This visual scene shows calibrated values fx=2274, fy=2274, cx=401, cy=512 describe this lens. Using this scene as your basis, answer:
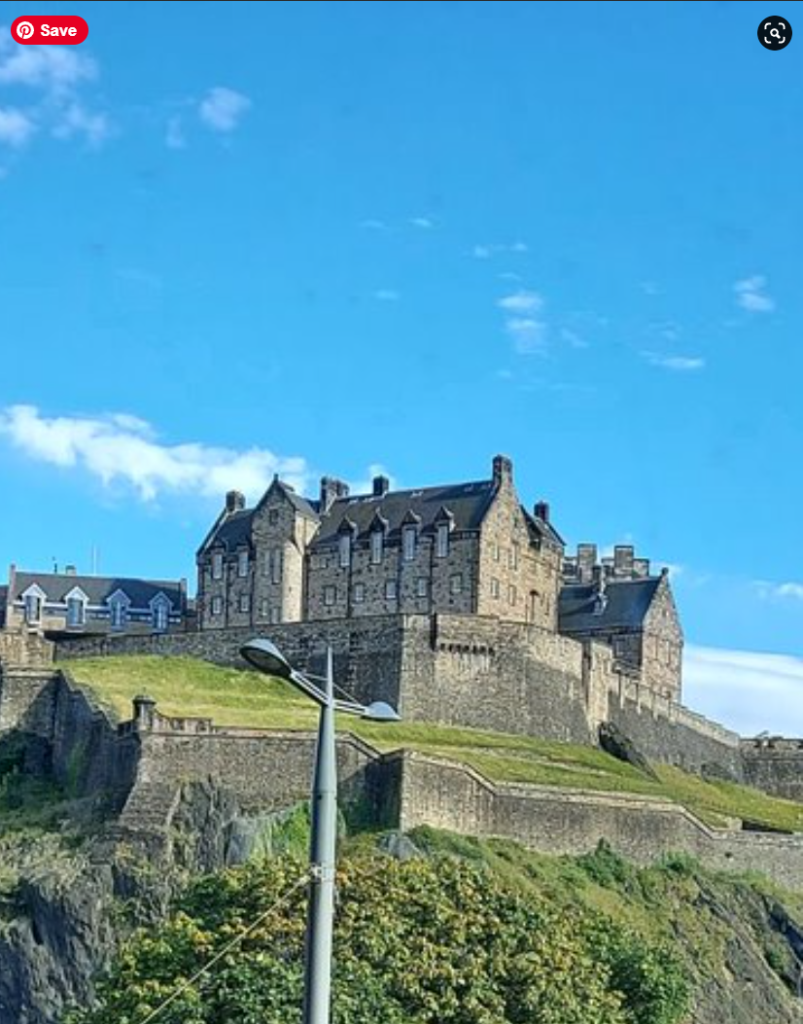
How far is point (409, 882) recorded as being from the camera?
42531mm

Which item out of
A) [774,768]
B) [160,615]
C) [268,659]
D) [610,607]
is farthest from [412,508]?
[268,659]

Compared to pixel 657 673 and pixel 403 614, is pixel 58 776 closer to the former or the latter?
pixel 403 614

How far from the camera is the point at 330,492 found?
85.8 metres

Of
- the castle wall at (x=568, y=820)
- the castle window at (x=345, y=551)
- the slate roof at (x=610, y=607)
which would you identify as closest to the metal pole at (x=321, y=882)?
the castle wall at (x=568, y=820)

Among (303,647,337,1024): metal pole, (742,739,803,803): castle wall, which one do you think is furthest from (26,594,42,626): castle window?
(303,647,337,1024): metal pole

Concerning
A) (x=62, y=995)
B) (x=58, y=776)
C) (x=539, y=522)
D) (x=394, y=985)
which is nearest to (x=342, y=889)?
(x=394, y=985)

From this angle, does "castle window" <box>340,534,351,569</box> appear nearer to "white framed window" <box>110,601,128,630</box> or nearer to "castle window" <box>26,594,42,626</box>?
"white framed window" <box>110,601,128,630</box>

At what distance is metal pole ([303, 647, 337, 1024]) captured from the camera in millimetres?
16281

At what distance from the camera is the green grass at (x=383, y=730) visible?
224 ft

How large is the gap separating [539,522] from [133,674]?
19.6 metres

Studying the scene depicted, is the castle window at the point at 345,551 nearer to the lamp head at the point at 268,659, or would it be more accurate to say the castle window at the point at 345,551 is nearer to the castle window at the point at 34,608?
the castle window at the point at 34,608

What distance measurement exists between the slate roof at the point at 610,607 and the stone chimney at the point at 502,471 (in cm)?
950

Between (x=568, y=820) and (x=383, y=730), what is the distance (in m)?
7.04

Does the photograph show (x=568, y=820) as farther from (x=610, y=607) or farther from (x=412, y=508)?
(x=610, y=607)
